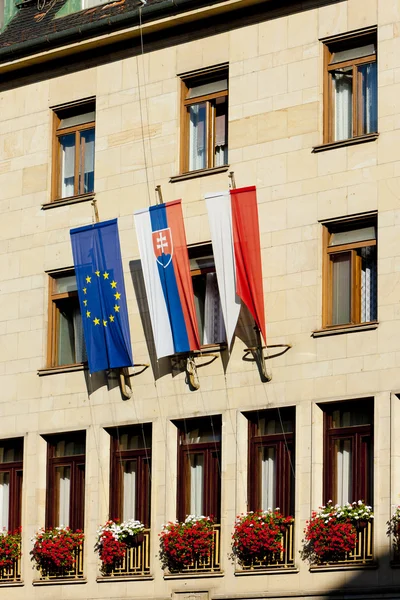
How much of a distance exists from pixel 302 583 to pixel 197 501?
3500 mm

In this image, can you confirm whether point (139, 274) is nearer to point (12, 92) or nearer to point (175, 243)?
point (175, 243)

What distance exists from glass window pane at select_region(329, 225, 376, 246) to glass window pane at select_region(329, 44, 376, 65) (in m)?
3.54

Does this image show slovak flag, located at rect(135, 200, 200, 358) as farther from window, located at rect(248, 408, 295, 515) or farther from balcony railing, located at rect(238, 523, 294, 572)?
balcony railing, located at rect(238, 523, 294, 572)

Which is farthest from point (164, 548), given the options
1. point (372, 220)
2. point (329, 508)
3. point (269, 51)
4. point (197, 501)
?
point (269, 51)

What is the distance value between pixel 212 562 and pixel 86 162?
974 cm

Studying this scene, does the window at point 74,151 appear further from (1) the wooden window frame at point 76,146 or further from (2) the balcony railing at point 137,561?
(2) the balcony railing at point 137,561

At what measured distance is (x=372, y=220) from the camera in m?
39.2

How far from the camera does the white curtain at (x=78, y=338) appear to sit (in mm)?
43562

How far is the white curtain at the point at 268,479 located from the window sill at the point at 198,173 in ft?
19.2

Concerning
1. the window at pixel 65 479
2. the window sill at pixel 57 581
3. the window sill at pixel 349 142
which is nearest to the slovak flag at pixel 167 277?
the window sill at pixel 349 142

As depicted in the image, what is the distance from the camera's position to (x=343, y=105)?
40.6 m

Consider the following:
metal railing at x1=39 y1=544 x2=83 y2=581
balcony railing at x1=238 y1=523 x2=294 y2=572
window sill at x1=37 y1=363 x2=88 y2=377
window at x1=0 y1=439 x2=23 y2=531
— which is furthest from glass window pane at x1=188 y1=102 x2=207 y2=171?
metal railing at x1=39 y1=544 x2=83 y2=581

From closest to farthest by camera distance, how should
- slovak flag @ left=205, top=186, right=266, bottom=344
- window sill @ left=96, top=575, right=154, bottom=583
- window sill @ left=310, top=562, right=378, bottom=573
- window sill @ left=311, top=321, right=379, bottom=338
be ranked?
window sill @ left=310, top=562, right=378, bottom=573, window sill @ left=311, top=321, right=379, bottom=338, slovak flag @ left=205, top=186, right=266, bottom=344, window sill @ left=96, top=575, right=154, bottom=583

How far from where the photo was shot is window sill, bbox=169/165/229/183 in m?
41.6
